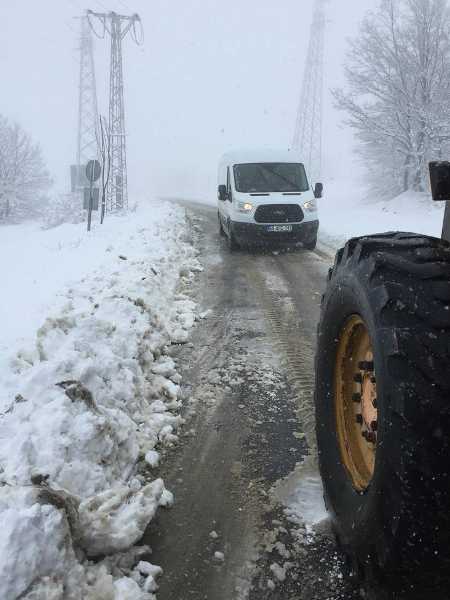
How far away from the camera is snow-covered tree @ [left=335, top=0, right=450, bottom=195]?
16.6 metres

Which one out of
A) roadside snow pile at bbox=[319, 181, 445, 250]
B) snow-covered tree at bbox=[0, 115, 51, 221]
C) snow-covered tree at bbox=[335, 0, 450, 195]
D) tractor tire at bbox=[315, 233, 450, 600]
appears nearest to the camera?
tractor tire at bbox=[315, 233, 450, 600]

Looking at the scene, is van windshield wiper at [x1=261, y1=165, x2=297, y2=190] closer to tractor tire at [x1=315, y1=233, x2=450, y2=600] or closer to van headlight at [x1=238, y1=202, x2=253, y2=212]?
van headlight at [x1=238, y1=202, x2=253, y2=212]

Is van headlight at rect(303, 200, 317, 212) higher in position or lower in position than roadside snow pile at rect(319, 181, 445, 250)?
higher

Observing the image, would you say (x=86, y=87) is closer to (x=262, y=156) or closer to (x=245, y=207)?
(x=262, y=156)

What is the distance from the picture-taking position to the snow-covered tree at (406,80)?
16.6 m

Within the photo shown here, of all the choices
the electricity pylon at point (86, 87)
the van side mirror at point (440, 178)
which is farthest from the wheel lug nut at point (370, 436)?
the electricity pylon at point (86, 87)

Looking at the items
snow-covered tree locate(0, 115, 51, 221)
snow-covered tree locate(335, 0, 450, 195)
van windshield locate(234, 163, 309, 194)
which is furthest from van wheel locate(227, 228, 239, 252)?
snow-covered tree locate(0, 115, 51, 221)

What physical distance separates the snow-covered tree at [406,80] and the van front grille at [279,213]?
388 inches

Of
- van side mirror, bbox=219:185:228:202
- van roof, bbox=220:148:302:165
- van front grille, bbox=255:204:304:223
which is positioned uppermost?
van roof, bbox=220:148:302:165

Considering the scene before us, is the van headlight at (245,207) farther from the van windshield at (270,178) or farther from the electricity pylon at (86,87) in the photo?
the electricity pylon at (86,87)

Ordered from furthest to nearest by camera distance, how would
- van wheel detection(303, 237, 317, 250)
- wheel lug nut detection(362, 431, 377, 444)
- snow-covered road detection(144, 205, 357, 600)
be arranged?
van wheel detection(303, 237, 317, 250) → snow-covered road detection(144, 205, 357, 600) → wheel lug nut detection(362, 431, 377, 444)

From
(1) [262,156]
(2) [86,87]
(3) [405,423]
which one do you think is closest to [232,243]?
(1) [262,156]

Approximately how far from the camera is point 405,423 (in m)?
1.33

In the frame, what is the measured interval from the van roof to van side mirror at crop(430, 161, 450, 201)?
9244 mm
